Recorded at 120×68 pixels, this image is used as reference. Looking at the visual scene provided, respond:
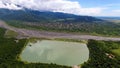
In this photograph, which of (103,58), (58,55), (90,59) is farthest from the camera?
(58,55)

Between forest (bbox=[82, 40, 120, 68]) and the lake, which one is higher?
forest (bbox=[82, 40, 120, 68])

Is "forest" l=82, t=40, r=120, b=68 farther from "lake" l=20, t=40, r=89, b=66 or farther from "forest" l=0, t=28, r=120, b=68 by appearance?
"lake" l=20, t=40, r=89, b=66

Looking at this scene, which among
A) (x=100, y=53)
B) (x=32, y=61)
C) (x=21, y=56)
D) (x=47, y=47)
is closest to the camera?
(x=32, y=61)

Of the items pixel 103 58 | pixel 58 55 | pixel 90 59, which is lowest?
pixel 58 55

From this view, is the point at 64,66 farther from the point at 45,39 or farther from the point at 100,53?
the point at 45,39

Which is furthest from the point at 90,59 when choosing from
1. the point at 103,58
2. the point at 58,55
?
the point at 58,55

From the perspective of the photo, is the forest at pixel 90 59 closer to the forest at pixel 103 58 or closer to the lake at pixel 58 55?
the forest at pixel 103 58

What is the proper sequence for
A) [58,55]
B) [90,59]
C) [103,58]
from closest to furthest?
[90,59], [103,58], [58,55]

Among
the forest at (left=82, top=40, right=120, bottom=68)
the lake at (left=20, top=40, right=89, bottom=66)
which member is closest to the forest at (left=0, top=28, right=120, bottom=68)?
the forest at (left=82, top=40, right=120, bottom=68)

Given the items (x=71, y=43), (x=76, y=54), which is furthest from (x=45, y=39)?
(x=76, y=54)

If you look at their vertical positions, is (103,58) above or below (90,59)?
above

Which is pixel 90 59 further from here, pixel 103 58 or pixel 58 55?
pixel 58 55
